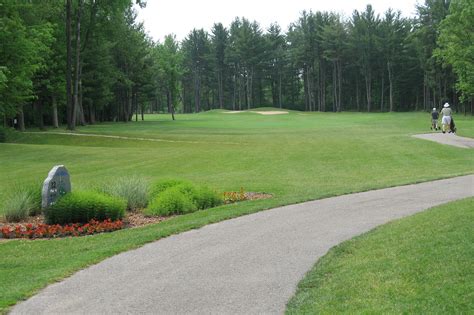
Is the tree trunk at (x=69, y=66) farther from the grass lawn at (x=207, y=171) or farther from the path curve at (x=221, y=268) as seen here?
the path curve at (x=221, y=268)

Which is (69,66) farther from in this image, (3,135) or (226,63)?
(226,63)

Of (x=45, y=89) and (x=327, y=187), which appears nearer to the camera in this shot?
(x=327, y=187)

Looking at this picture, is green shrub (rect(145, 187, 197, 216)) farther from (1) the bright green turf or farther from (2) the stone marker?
(1) the bright green turf

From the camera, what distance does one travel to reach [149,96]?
244 ft

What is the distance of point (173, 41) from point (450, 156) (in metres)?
79.4

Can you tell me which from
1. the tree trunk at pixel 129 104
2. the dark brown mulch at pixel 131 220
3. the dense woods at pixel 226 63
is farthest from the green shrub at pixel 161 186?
the tree trunk at pixel 129 104

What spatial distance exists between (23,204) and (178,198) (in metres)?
3.51

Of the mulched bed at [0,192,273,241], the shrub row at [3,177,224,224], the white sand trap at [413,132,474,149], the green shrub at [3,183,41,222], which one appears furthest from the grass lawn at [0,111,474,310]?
the green shrub at [3,183,41,222]

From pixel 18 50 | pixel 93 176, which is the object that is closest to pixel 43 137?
pixel 18 50

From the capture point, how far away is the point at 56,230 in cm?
1051

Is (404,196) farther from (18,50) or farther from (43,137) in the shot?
(43,137)

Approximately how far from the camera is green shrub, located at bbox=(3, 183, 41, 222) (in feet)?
39.4

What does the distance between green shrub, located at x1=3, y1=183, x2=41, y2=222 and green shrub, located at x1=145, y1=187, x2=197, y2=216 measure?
2.65 metres

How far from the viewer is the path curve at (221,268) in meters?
5.74
